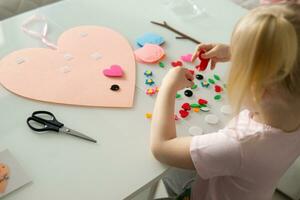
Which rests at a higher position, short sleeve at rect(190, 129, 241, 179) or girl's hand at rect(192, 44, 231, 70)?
girl's hand at rect(192, 44, 231, 70)

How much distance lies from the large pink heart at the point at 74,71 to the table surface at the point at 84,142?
0.9 inches

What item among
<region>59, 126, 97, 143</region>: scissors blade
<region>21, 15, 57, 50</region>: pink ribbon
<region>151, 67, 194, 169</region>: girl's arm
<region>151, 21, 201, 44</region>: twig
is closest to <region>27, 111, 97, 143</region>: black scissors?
<region>59, 126, 97, 143</region>: scissors blade

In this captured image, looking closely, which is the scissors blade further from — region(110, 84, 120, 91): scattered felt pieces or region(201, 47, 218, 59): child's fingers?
region(201, 47, 218, 59): child's fingers

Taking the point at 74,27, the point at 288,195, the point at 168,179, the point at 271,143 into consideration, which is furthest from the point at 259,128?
the point at 288,195

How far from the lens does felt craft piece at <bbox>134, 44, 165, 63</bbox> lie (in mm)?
967

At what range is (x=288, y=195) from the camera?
1.26m

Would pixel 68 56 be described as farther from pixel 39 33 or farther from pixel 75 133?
pixel 75 133

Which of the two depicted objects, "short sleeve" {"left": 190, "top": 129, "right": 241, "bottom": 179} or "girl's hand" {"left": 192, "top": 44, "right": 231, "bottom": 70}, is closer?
"short sleeve" {"left": 190, "top": 129, "right": 241, "bottom": 179}

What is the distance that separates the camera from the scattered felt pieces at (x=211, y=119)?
2.75ft

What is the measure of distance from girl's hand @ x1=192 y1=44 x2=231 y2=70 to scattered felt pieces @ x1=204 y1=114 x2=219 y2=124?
15 centimetres

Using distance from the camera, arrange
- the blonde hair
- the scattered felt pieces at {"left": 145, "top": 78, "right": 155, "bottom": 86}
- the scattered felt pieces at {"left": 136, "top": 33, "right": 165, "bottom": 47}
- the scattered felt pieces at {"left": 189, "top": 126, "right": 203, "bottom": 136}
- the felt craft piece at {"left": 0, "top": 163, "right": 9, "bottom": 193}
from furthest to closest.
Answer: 1. the scattered felt pieces at {"left": 136, "top": 33, "right": 165, "bottom": 47}
2. the scattered felt pieces at {"left": 145, "top": 78, "right": 155, "bottom": 86}
3. the scattered felt pieces at {"left": 189, "top": 126, "right": 203, "bottom": 136}
4. the felt craft piece at {"left": 0, "top": 163, "right": 9, "bottom": 193}
5. the blonde hair

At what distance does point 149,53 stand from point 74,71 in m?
0.21

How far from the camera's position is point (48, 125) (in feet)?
2.51

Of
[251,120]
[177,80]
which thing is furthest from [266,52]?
[177,80]
